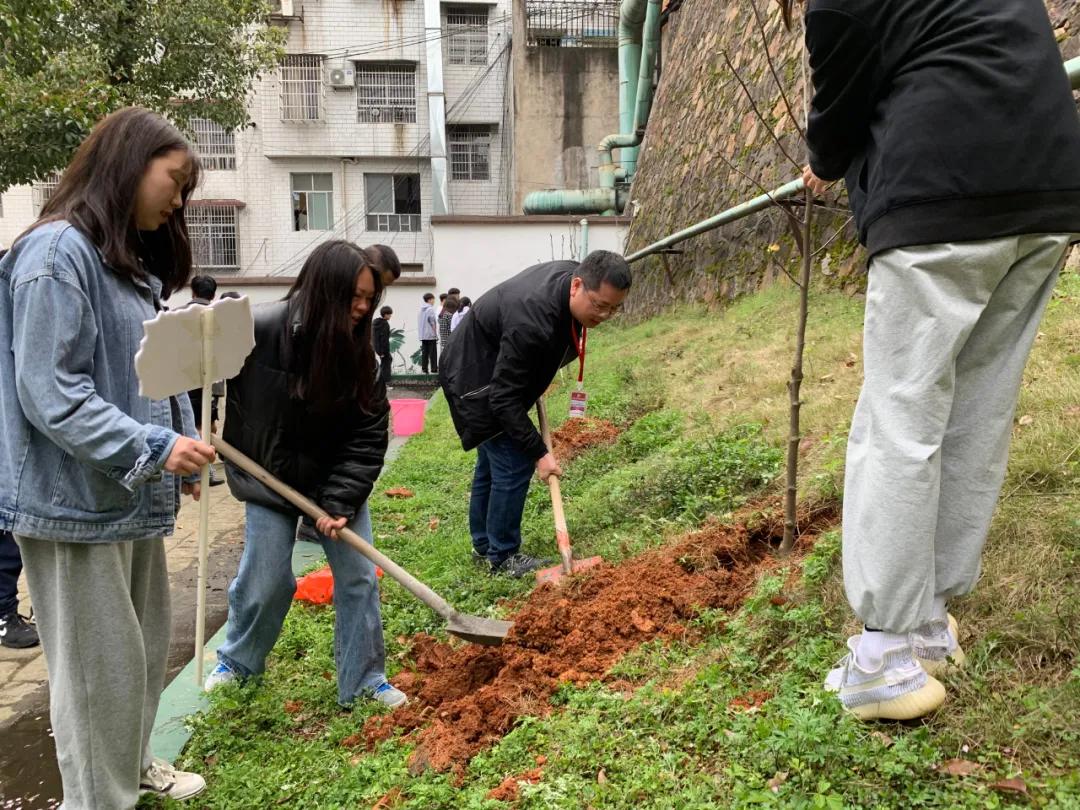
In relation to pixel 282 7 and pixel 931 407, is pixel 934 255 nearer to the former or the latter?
pixel 931 407

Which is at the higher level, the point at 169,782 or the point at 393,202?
the point at 393,202

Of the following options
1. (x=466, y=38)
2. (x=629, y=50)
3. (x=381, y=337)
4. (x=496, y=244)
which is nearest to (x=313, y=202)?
(x=466, y=38)

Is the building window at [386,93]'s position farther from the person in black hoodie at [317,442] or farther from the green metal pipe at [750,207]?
the person in black hoodie at [317,442]

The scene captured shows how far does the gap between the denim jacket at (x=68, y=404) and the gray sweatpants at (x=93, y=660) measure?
0.11m

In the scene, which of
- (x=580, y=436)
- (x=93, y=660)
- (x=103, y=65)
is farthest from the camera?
(x=103, y=65)

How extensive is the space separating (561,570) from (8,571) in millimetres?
2768

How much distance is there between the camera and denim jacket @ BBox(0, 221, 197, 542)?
205cm

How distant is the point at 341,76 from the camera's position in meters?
24.6

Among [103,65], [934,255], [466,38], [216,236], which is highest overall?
[466,38]

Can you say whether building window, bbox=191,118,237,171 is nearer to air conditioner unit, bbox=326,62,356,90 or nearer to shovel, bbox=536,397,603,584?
air conditioner unit, bbox=326,62,356,90

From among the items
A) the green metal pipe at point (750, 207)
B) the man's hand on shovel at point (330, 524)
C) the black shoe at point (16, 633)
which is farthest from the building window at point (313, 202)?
the man's hand on shovel at point (330, 524)

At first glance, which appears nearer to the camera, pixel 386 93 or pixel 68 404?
pixel 68 404

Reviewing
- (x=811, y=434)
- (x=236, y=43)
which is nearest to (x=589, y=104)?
(x=236, y=43)

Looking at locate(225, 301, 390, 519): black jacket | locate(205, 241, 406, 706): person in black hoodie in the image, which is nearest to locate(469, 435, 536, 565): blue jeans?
locate(205, 241, 406, 706): person in black hoodie
